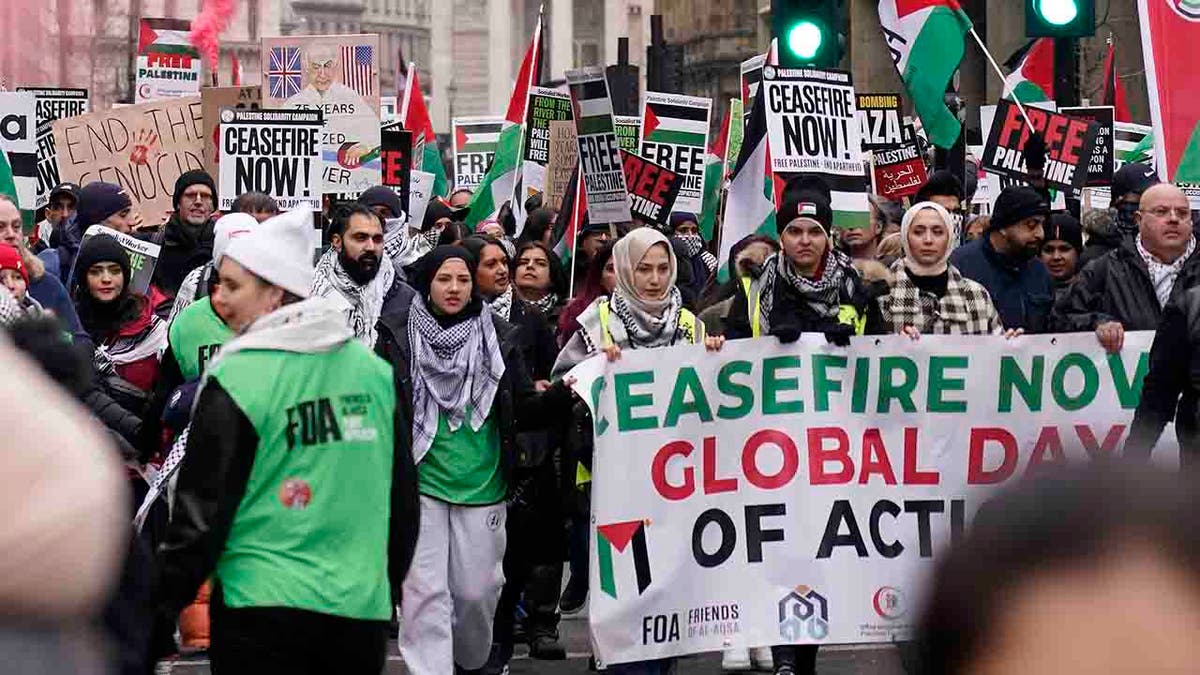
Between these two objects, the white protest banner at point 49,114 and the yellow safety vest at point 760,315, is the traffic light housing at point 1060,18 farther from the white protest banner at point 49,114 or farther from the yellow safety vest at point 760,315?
the white protest banner at point 49,114

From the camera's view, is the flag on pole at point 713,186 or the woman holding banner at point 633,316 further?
the flag on pole at point 713,186

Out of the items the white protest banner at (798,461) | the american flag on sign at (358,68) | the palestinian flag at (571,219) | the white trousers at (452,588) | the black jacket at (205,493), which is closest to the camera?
the black jacket at (205,493)

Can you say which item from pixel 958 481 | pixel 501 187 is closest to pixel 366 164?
pixel 501 187

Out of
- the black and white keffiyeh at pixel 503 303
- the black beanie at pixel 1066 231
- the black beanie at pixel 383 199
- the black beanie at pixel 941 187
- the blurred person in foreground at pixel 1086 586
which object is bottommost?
the black and white keffiyeh at pixel 503 303

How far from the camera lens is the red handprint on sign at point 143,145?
53.8ft

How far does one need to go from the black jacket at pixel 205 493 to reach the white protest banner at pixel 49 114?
14.8 m

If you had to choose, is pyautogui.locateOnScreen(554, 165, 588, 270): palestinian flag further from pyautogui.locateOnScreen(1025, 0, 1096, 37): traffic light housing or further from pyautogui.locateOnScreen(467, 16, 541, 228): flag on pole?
pyautogui.locateOnScreen(467, 16, 541, 228): flag on pole

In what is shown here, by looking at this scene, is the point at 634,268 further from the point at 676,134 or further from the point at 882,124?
the point at 676,134

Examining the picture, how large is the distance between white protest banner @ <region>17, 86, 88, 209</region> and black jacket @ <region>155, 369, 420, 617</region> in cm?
1477

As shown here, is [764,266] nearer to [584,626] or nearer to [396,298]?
[396,298]

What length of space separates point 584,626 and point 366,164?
18.3ft

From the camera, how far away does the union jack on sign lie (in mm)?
19578

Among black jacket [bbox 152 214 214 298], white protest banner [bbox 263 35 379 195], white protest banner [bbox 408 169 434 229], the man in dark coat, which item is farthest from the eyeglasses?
white protest banner [bbox 408 169 434 229]

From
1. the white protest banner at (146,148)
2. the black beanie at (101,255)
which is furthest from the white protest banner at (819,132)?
the white protest banner at (146,148)
